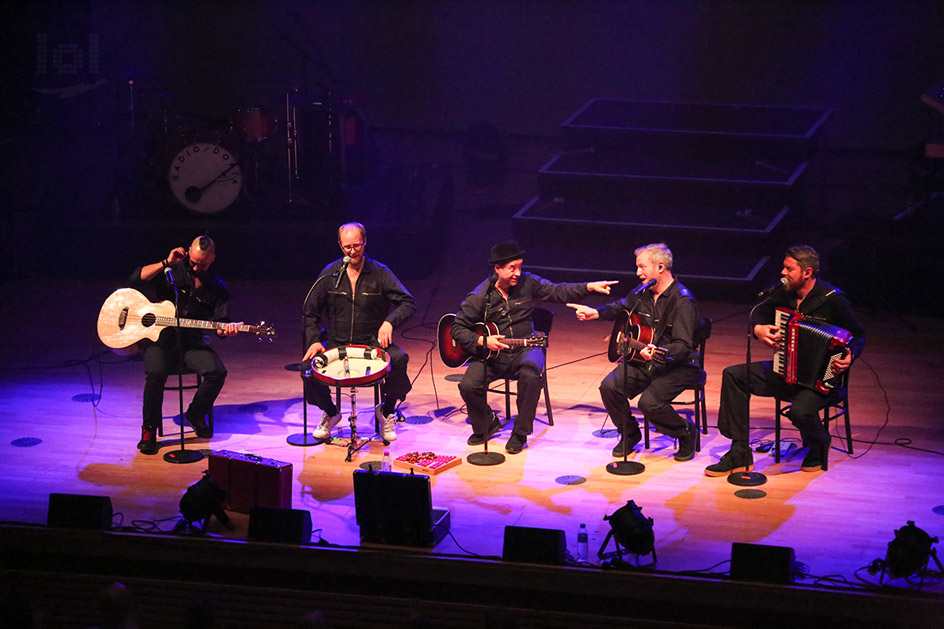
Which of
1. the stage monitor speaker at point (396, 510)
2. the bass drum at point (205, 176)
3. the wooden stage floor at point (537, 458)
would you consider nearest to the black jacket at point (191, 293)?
the wooden stage floor at point (537, 458)

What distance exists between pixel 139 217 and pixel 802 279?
319 inches

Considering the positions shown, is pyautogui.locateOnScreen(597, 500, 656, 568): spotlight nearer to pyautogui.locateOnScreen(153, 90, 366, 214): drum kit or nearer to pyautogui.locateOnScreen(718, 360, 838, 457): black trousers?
pyautogui.locateOnScreen(718, 360, 838, 457): black trousers

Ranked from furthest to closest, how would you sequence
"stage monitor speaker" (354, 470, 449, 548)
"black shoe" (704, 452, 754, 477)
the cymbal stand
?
1. the cymbal stand
2. "black shoe" (704, 452, 754, 477)
3. "stage monitor speaker" (354, 470, 449, 548)

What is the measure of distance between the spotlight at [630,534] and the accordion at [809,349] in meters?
1.64

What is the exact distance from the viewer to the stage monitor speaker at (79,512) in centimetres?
595

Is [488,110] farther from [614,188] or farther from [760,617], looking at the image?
[760,617]

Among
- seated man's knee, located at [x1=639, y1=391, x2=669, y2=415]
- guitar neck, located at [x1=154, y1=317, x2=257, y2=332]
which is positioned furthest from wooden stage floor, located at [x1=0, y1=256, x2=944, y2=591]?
guitar neck, located at [x1=154, y1=317, x2=257, y2=332]

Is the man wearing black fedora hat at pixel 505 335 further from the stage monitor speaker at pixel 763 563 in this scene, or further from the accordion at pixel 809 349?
the stage monitor speaker at pixel 763 563

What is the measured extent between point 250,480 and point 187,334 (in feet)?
5.22

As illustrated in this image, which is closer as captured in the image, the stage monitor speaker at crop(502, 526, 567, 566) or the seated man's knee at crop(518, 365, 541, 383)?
the stage monitor speaker at crop(502, 526, 567, 566)

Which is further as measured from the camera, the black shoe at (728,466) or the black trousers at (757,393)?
the black shoe at (728,466)

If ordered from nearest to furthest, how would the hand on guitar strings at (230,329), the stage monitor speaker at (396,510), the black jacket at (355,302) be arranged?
the stage monitor speaker at (396,510), the hand on guitar strings at (230,329), the black jacket at (355,302)

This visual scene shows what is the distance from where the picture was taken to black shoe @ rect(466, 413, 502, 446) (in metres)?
7.26

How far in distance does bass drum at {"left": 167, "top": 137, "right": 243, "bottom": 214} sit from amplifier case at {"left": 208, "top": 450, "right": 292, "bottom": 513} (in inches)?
241
